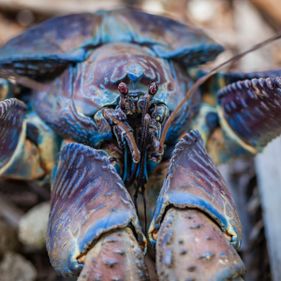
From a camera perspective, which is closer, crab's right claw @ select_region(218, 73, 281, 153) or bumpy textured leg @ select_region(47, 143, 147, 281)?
bumpy textured leg @ select_region(47, 143, 147, 281)

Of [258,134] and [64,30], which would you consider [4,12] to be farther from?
[258,134]

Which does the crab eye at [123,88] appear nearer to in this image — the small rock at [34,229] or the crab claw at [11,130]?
the crab claw at [11,130]

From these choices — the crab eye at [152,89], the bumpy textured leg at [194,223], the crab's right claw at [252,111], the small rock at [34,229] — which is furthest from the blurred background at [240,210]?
the crab eye at [152,89]

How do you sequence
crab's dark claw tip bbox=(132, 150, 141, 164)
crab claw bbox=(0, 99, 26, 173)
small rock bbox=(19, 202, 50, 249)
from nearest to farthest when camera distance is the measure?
crab's dark claw tip bbox=(132, 150, 141, 164), crab claw bbox=(0, 99, 26, 173), small rock bbox=(19, 202, 50, 249)

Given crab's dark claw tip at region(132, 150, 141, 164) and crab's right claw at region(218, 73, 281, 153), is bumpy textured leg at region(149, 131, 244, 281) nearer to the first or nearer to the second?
crab's dark claw tip at region(132, 150, 141, 164)

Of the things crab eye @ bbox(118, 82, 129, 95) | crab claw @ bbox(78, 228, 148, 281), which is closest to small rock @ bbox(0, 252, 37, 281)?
crab claw @ bbox(78, 228, 148, 281)

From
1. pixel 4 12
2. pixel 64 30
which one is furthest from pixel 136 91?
pixel 4 12
